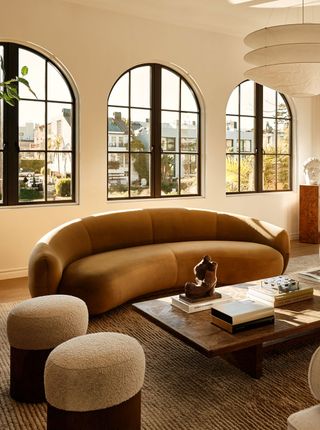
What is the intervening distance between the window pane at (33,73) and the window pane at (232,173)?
294 centimetres

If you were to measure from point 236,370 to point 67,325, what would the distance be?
1.06 m

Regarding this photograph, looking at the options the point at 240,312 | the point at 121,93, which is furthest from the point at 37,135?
the point at 240,312

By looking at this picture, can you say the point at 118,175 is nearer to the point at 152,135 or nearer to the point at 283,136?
the point at 152,135

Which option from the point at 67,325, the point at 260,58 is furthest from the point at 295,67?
the point at 67,325

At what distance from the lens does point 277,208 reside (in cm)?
742

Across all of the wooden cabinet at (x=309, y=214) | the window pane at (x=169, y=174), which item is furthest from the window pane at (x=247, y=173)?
the window pane at (x=169, y=174)

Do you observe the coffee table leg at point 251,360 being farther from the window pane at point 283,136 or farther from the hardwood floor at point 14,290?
the window pane at point 283,136

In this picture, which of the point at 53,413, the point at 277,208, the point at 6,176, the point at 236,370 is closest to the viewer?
the point at 53,413

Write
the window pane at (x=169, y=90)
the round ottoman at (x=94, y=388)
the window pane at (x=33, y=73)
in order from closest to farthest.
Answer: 1. the round ottoman at (x=94, y=388)
2. the window pane at (x=33, y=73)
3. the window pane at (x=169, y=90)

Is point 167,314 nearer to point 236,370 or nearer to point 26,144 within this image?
point 236,370

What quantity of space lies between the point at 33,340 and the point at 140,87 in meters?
4.41

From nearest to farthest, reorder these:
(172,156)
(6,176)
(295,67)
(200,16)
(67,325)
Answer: (67,325) → (295,67) → (6,176) → (200,16) → (172,156)

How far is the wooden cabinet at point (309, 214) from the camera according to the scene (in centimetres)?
722

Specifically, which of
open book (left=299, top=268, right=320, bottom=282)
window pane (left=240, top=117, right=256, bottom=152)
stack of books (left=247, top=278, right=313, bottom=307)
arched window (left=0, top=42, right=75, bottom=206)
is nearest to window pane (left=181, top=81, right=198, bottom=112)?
window pane (left=240, top=117, right=256, bottom=152)
